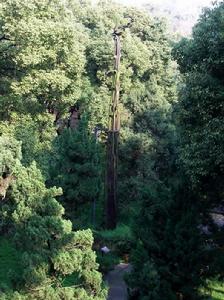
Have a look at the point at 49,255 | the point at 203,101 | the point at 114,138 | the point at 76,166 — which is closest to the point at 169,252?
the point at 49,255

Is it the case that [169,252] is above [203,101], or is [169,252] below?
below

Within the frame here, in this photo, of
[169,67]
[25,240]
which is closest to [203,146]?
[25,240]

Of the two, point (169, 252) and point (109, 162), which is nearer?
point (169, 252)

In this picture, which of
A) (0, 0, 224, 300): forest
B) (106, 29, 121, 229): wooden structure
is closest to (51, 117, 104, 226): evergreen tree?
(0, 0, 224, 300): forest

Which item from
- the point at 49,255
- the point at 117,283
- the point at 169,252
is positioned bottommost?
the point at 117,283

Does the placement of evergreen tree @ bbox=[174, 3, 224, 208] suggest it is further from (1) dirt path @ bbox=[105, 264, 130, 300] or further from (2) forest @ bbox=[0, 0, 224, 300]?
(1) dirt path @ bbox=[105, 264, 130, 300]

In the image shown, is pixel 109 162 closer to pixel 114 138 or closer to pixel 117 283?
pixel 114 138

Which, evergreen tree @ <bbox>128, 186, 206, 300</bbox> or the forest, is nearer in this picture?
the forest

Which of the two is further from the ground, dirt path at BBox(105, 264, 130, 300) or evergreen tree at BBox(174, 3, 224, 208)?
evergreen tree at BBox(174, 3, 224, 208)
